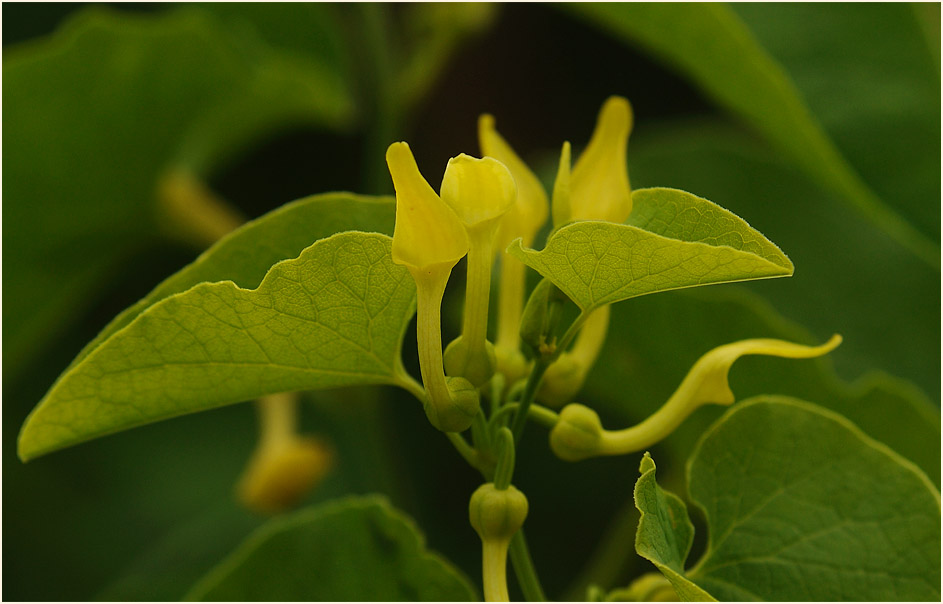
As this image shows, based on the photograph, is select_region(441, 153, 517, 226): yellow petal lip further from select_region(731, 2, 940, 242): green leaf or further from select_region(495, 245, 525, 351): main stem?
select_region(731, 2, 940, 242): green leaf

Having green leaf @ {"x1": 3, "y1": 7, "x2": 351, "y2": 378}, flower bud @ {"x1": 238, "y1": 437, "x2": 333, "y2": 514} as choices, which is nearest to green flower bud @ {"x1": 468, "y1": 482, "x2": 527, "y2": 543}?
flower bud @ {"x1": 238, "y1": 437, "x2": 333, "y2": 514}

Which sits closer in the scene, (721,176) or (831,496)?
(831,496)

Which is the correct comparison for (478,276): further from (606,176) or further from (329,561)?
(329,561)

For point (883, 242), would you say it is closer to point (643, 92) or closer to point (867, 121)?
point (867, 121)

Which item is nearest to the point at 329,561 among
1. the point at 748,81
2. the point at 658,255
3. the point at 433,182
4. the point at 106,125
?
the point at 658,255

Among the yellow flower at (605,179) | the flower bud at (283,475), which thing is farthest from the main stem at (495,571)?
the flower bud at (283,475)

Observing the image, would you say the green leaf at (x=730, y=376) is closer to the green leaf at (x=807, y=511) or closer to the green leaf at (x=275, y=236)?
the green leaf at (x=807, y=511)

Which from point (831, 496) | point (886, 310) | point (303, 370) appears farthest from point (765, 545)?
point (886, 310)
